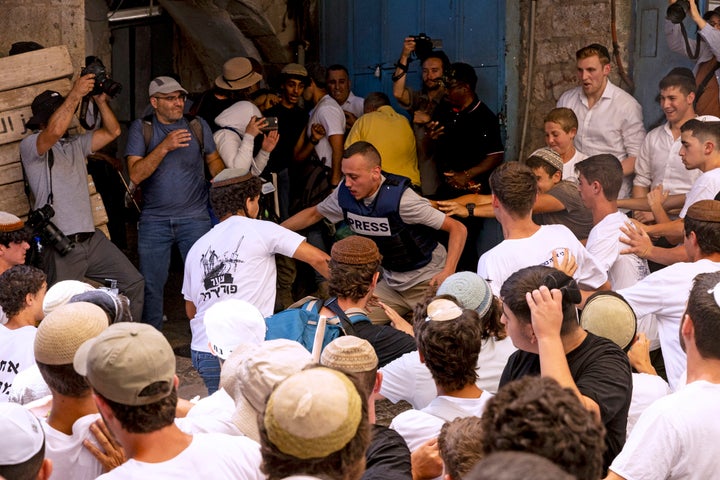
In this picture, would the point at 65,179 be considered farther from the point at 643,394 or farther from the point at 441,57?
the point at 643,394

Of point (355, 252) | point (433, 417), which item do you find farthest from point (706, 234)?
point (433, 417)

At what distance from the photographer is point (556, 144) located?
6531 millimetres

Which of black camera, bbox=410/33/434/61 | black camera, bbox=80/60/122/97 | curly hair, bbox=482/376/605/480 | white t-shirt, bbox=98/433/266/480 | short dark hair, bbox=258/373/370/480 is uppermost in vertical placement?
black camera, bbox=410/33/434/61

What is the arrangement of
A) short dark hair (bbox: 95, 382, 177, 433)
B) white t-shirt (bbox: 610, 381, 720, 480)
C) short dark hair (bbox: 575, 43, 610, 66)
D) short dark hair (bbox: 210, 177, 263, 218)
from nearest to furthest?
short dark hair (bbox: 95, 382, 177, 433) → white t-shirt (bbox: 610, 381, 720, 480) → short dark hair (bbox: 210, 177, 263, 218) → short dark hair (bbox: 575, 43, 610, 66)

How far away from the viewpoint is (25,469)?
241cm

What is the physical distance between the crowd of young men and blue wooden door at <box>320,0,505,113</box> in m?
0.41

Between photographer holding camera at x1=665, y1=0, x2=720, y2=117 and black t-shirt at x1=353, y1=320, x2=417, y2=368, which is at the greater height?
photographer holding camera at x1=665, y1=0, x2=720, y2=117

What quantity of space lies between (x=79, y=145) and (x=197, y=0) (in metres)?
3.27

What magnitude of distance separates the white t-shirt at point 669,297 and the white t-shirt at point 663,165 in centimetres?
243

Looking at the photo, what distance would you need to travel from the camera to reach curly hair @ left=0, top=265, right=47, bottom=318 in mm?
4066

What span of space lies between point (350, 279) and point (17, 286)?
1385 millimetres

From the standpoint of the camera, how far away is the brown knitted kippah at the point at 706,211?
160 inches

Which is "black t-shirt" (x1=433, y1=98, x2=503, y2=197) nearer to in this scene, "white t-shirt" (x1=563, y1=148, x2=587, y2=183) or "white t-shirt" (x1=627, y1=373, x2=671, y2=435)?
"white t-shirt" (x1=563, y1=148, x2=587, y2=183)

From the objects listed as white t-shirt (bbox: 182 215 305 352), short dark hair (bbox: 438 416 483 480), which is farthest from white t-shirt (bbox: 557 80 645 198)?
short dark hair (bbox: 438 416 483 480)
